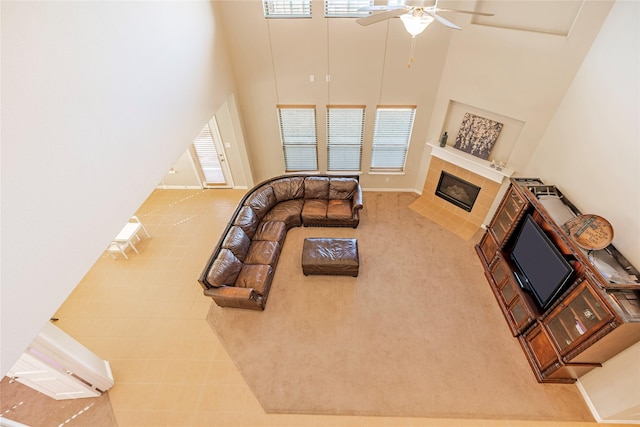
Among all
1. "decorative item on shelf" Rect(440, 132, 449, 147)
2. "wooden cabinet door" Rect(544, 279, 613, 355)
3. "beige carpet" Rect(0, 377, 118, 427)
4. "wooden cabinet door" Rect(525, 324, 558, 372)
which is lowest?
"beige carpet" Rect(0, 377, 118, 427)

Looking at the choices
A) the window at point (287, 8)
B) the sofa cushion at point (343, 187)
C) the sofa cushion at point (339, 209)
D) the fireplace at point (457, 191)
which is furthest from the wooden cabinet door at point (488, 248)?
the window at point (287, 8)

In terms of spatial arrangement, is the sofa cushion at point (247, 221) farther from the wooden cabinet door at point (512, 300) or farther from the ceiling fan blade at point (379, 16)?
the wooden cabinet door at point (512, 300)

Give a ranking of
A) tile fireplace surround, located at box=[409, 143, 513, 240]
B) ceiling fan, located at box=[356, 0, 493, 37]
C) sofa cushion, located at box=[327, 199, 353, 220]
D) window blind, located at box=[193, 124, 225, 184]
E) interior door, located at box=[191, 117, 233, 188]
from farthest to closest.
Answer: window blind, located at box=[193, 124, 225, 184]
interior door, located at box=[191, 117, 233, 188]
sofa cushion, located at box=[327, 199, 353, 220]
tile fireplace surround, located at box=[409, 143, 513, 240]
ceiling fan, located at box=[356, 0, 493, 37]

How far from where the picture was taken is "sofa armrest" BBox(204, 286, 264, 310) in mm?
4875

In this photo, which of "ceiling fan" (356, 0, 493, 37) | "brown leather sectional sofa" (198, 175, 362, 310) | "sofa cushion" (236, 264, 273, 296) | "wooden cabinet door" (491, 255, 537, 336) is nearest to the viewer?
"ceiling fan" (356, 0, 493, 37)

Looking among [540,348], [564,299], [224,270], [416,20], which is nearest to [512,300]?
[540,348]

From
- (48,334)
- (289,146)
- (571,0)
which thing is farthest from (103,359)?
(571,0)

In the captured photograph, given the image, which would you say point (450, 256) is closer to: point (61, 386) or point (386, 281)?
point (386, 281)

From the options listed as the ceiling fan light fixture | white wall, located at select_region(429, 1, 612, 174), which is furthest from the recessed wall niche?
the ceiling fan light fixture

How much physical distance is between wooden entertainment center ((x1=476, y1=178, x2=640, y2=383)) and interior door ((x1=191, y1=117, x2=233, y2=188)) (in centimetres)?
635

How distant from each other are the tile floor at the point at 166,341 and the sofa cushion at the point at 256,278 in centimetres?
85

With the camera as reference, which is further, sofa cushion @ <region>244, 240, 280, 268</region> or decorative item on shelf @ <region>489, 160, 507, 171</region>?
decorative item on shelf @ <region>489, 160, 507, 171</region>

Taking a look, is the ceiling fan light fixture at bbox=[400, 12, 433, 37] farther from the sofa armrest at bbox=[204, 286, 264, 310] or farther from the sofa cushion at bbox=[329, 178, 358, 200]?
the sofa armrest at bbox=[204, 286, 264, 310]

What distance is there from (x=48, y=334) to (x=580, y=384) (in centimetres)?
708
